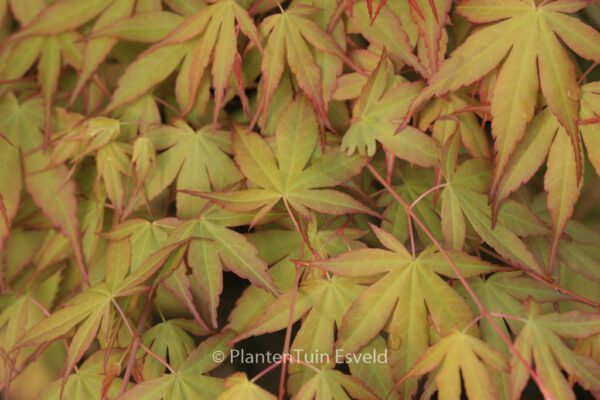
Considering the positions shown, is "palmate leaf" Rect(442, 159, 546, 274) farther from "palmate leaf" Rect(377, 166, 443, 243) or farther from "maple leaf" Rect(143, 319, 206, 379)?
"maple leaf" Rect(143, 319, 206, 379)

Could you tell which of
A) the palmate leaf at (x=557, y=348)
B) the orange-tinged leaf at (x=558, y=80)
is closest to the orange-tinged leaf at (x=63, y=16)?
the orange-tinged leaf at (x=558, y=80)

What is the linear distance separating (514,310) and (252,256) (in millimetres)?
339

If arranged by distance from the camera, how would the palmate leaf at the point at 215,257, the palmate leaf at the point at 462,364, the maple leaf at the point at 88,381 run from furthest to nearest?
the maple leaf at the point at 88,381, the palmate leaf at the point at 215,257, the palmate leaf at the point at 462,364

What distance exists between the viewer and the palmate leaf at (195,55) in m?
0.85

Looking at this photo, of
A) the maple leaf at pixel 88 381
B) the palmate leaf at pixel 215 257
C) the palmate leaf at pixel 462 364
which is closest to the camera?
the palmate leaf at pixel 462 364

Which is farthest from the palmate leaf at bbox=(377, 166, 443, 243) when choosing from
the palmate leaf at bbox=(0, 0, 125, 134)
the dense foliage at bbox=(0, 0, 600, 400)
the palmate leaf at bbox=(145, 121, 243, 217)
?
the palmate leaf at bbox=(0, 0, 125, 134)

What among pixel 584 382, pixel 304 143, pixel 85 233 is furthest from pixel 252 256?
pixel 584 382

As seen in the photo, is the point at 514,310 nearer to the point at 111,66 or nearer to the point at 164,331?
the point at 164,331

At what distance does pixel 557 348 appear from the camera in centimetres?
73

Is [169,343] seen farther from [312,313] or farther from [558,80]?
[558,80]

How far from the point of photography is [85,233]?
98cm

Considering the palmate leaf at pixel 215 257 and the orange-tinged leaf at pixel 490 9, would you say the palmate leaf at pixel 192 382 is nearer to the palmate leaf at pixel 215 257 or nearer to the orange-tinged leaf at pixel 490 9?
the palmate leaf at pixel 215 257

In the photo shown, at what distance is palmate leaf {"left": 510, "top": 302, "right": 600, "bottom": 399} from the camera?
2.36 feet

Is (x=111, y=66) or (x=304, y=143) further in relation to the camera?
(x=111, y=66)
